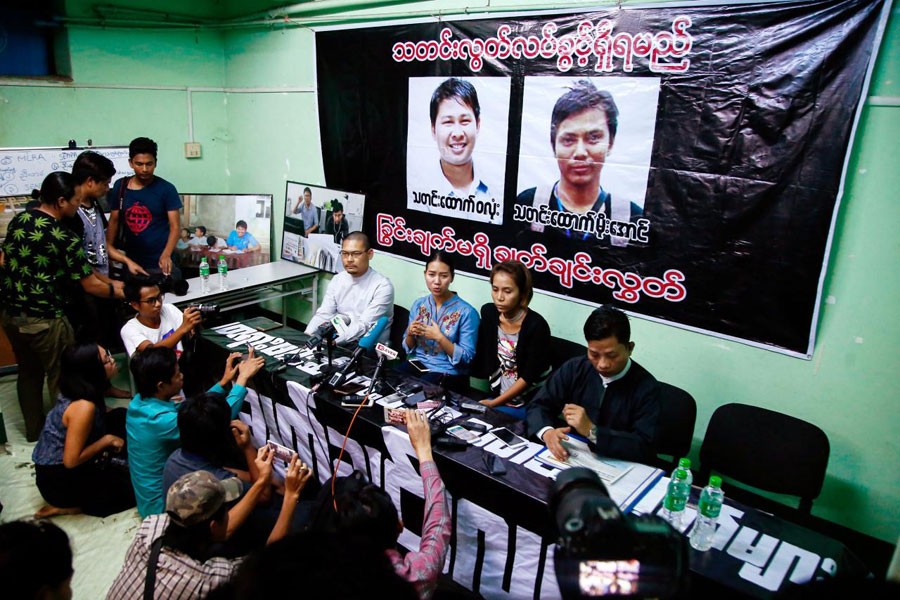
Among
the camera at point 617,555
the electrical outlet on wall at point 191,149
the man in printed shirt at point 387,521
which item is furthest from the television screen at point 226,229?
the camera at point 617,555

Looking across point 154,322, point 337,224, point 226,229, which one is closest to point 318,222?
point 337,224

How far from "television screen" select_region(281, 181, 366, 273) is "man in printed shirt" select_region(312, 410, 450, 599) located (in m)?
3.03

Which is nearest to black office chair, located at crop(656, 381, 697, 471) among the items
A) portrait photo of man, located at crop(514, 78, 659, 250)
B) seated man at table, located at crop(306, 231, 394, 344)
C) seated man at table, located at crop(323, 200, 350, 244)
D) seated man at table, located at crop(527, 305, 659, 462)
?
seated man at table, located at crop(527, 305, 659, 462)

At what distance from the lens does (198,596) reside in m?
1.56

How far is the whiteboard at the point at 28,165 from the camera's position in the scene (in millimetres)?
4148

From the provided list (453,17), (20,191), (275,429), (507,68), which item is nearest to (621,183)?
(507,68)

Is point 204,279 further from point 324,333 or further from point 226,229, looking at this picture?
point 324,333

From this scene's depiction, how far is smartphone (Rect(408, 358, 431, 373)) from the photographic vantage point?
3334 millimetres

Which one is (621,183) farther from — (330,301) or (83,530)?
(83,530)

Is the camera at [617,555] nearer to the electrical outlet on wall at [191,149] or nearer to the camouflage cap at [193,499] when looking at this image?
the camouflage cap at [193,499]

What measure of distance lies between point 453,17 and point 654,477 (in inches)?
Answer: 123

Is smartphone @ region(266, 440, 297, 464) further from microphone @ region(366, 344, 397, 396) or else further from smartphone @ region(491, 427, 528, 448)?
smartphone @ region(491, 427, 528, 448)

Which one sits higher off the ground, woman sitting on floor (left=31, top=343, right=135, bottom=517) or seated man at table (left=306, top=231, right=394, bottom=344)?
seated man at table (left=306, top=231, right=394, bottom=344)

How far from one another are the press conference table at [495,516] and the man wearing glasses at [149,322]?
60 cm
